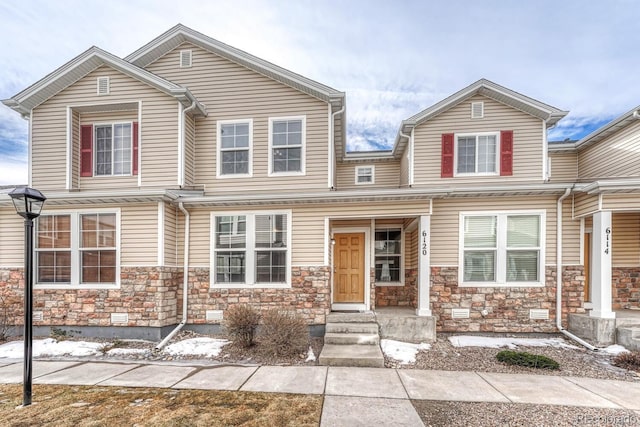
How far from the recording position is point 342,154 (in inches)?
409

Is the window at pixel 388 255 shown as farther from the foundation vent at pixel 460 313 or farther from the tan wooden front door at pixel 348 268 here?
the foundation vent at pixel 460 313

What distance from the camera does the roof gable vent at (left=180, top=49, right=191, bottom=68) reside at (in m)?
8.80

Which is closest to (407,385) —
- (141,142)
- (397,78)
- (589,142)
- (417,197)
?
(417,197)

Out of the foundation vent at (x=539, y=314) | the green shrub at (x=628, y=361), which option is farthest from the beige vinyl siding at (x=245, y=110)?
A: the green shrub at (x=628, y=361)

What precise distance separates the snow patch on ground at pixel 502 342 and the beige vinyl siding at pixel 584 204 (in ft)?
9.63

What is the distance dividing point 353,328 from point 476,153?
5551 mm

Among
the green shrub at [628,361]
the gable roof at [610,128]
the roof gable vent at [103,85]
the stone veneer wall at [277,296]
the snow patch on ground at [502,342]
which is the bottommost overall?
the snow patch on ground at [502,342]

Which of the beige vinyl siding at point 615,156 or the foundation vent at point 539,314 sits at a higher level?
the beige vinyl siding at point 615,156

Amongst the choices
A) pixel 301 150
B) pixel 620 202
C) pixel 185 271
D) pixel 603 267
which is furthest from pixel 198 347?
pixel 620 202

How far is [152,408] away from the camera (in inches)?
154

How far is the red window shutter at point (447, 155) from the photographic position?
836cm

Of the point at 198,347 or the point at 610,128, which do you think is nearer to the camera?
the point at 198,347

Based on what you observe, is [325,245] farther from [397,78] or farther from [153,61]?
[397,78]

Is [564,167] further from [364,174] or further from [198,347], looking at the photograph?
[198,347]
